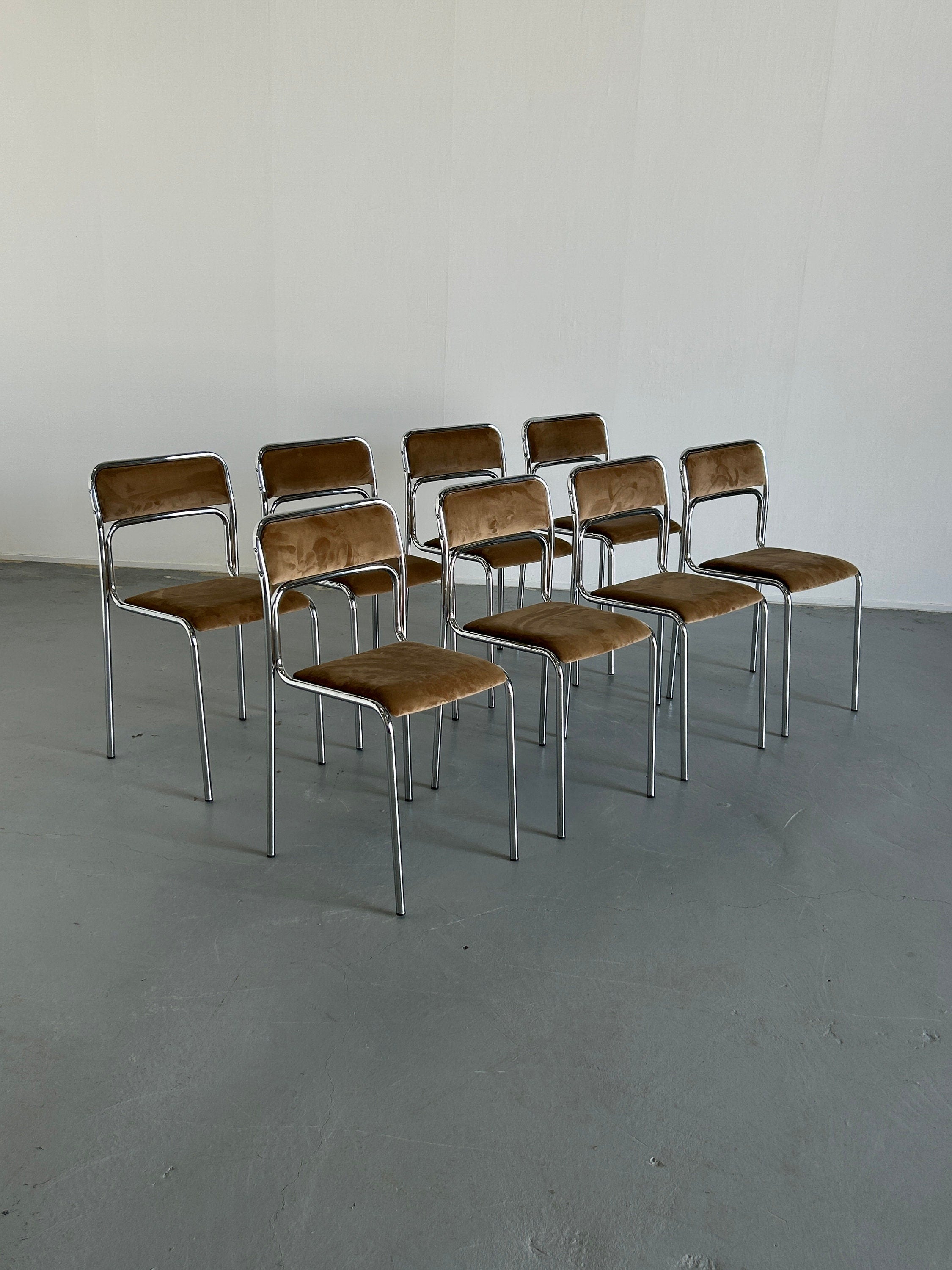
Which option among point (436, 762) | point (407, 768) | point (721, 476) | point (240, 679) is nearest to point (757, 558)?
point (721, 476)

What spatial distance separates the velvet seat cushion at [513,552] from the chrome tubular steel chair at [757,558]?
519 millimetres

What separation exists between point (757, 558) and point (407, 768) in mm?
1705

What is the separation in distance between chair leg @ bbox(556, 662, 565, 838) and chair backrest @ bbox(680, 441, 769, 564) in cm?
129

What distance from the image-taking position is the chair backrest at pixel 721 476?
4.32m

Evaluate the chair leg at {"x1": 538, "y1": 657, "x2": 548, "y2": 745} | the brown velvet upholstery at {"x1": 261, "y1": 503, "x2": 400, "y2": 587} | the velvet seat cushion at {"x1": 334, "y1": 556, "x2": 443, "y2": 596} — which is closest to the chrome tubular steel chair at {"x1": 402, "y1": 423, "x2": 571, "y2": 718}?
the velvet seat cushion at {"x1": 334, "y1": 556, "x2": 443, "y2": 596}

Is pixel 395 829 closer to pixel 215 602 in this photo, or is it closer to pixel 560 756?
pixel 560 756

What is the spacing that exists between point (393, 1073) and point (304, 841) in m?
1.06

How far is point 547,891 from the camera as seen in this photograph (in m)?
2.97

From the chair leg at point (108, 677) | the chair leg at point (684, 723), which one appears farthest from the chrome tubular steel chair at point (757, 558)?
the chair leg at point (108, 677)

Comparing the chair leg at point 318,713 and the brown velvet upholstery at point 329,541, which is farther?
the chair leg at point 318,713

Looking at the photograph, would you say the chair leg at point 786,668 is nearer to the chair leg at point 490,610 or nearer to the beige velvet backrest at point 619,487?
the beige velvet backrest at point 619,487

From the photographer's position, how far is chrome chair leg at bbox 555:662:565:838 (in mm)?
3094

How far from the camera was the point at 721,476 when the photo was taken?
446cm

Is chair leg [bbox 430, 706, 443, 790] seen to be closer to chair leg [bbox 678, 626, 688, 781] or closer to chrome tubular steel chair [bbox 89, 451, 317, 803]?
chrome tubular steel chair [bbox 89, 451, 317, 803]
